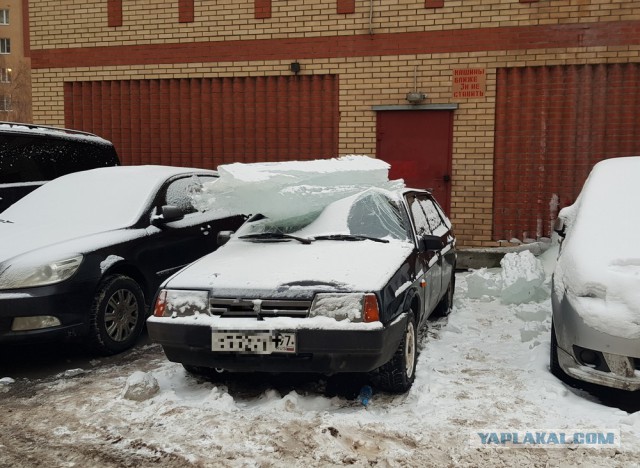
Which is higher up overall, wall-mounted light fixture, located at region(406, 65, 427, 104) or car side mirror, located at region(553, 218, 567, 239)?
wall-mounted light fixture, located at region(406, 65, 427, 104)

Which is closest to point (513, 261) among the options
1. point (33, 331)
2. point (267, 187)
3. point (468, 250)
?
point (468, 250)

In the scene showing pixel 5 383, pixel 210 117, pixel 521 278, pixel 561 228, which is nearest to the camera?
pixel 5 383

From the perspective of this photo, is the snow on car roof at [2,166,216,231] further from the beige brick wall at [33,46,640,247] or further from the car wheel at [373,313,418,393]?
the beige brick wall at [33,46,640,247]

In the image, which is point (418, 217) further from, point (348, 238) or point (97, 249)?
point (97, 249)

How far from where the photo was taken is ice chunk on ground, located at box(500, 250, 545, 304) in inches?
252

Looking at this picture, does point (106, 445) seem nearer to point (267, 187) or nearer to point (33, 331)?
point (33, 331)

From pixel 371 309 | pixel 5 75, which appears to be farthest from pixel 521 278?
pixel 5 75

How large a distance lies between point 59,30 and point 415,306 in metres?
8.47

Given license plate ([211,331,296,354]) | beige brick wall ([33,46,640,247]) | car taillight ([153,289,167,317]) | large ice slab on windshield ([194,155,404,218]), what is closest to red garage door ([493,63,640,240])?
beige brick wall ([33,46,640,247])

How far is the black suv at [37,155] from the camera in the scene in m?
6.51

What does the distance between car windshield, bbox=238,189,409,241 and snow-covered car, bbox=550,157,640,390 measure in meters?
1.21

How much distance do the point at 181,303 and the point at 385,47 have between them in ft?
19.8

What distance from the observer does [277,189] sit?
4.48 meters

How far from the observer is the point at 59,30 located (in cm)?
977
